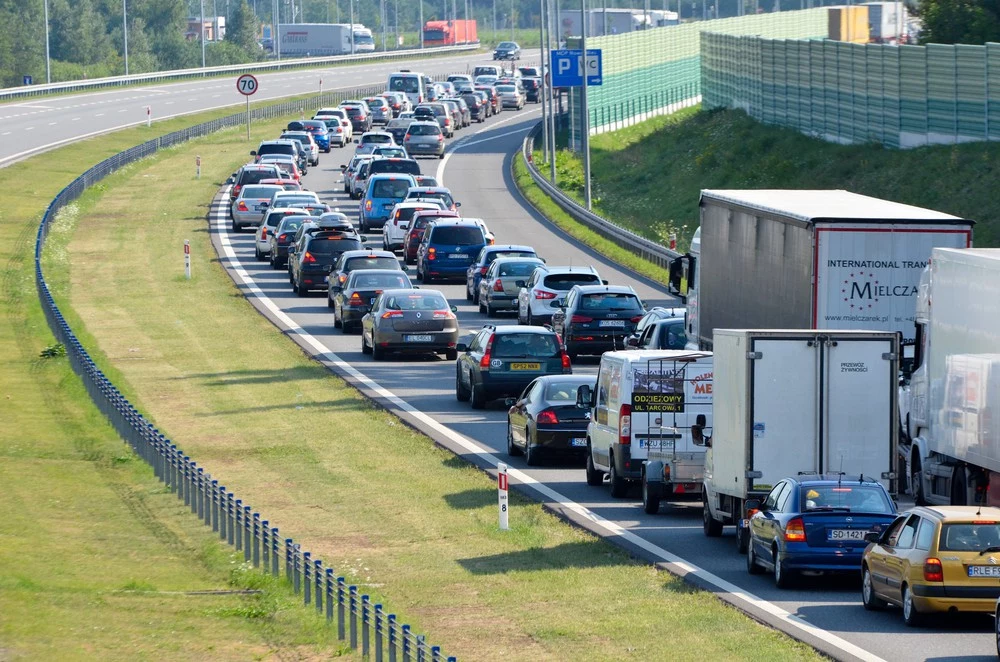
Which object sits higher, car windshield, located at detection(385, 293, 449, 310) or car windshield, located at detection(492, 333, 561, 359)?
car windshield, located at detection(492, 333, 561, 359)

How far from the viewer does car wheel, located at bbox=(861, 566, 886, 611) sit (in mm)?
16516

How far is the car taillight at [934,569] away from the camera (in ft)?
50.6

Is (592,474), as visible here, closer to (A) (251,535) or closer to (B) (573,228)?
(A) (251,535)

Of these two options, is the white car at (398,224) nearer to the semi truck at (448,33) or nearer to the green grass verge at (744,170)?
the green grass verge at (744,170)

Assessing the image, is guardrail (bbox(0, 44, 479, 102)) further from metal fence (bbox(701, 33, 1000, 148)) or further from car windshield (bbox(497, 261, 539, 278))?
car windshield (bbox(497, 261, 539, 278))

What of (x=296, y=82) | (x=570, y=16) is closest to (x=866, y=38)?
(x=296, y=82)

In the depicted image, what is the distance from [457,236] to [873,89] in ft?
66.5

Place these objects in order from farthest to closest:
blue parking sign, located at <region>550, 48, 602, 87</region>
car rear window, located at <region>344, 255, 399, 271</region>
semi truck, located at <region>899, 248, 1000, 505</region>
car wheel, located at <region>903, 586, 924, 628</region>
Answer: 1. blue parking sign, located at <region>550, 48, 602, 87</region>
2. car rear window, located at <region>344, 255, 399, 271</region>
3. semi truck, located at <region>899, 248, 1000, 505</region>
4. car wheel, located at <region>903, 586, 924, 628</region>

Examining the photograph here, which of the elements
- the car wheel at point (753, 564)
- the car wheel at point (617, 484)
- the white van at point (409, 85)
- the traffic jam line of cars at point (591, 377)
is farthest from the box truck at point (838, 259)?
the white van at point (409, 85)

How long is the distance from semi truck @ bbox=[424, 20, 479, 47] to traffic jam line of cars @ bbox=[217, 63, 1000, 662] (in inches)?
4640

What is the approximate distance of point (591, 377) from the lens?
2614 centimetres

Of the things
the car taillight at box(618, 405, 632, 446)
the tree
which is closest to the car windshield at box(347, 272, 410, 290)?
the car taillight at box(618, 405, 632, 446)

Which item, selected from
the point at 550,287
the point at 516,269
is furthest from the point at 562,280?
the point at 516,269

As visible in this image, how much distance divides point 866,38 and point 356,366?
83.9 metres
